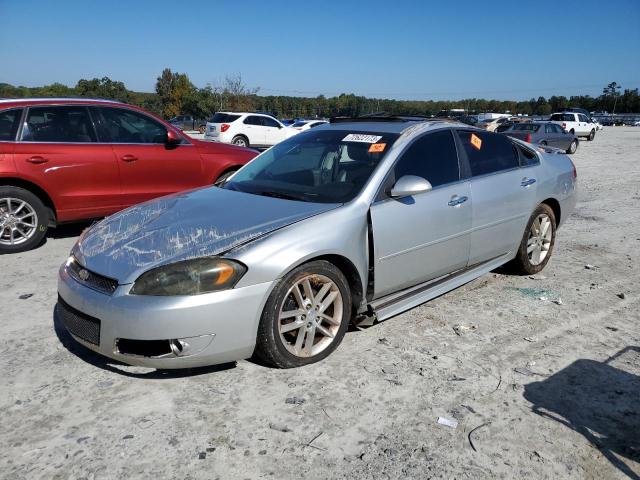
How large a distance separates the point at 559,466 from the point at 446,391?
76cm

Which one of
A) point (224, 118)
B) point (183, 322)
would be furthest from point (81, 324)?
point (224, 118)

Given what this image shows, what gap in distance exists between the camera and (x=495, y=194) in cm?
453

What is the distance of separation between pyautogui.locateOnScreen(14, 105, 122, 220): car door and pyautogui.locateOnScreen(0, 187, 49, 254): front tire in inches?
7.6

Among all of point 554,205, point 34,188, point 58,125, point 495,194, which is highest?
point 58,125

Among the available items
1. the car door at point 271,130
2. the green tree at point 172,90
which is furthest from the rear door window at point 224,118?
the green tree at point 172,90

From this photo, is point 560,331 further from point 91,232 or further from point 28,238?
point 28,238

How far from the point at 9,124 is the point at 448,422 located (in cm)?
554

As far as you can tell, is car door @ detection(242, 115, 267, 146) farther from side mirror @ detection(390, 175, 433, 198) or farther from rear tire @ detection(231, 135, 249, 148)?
side mirror @ detection(390, 175, 433, 198)

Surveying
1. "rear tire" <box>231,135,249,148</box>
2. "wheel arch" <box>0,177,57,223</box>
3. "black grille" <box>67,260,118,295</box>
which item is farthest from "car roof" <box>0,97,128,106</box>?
"rear tire" <box>231,135,249,148</box>

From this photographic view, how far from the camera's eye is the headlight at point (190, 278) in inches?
115

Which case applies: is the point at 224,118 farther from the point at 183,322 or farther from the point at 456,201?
the point at 183,322

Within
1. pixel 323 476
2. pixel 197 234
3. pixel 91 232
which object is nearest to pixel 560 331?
pixel 323 476

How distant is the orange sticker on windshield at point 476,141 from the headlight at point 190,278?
2.58 m

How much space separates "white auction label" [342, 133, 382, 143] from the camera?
408cm
